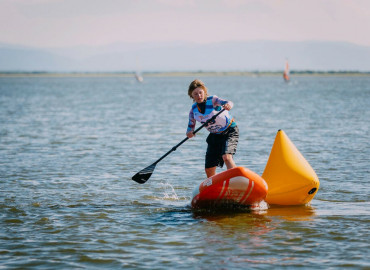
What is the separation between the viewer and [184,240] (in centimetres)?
760

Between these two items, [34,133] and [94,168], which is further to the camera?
[34,133]

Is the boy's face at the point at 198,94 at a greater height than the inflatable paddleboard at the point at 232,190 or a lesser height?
greater

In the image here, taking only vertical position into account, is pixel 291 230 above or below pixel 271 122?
below

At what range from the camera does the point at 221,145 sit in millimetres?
9000

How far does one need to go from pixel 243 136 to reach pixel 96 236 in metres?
12.8

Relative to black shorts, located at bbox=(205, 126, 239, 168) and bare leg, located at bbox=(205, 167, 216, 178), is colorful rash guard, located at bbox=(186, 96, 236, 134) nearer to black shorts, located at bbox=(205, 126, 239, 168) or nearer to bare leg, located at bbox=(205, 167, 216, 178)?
black shorts, located at bbox=(205, 126, 239, 168)

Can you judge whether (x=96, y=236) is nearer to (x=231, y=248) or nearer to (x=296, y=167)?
(x=231, y=248)

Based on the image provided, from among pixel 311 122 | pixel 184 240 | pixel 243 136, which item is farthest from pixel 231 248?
pixel 311 122

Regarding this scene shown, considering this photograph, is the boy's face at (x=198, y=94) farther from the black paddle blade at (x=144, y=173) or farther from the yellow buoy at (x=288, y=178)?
the black paddle blade at (x=144, y=173)

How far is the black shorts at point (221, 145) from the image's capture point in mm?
8922

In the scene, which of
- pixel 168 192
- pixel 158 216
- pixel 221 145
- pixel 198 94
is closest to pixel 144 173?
pixel 168 192

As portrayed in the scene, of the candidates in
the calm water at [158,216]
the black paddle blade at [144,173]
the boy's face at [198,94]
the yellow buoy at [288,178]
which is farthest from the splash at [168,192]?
the boy's face at [198,94]

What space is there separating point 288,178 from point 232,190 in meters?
1.15

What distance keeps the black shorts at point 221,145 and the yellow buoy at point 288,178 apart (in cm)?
83
